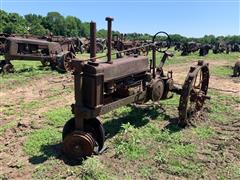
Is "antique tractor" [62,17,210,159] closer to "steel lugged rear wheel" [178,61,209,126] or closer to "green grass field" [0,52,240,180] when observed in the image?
"steel lugged rear wheel" [178,61,209,126]

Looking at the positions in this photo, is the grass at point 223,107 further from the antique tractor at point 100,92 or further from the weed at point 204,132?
the antique tractor at point 100,92

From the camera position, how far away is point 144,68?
7.00 m

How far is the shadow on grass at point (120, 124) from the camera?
214 inches

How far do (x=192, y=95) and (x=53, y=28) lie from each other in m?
75.5

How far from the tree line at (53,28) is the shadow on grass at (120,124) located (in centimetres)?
2634

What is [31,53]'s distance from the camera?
15.3 m

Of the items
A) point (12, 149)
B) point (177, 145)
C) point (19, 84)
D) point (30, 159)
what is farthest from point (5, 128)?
point (19, 84)

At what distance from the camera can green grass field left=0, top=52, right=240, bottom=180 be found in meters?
4.96

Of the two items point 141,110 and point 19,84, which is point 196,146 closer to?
point 141,110

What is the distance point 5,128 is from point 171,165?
3.66 m

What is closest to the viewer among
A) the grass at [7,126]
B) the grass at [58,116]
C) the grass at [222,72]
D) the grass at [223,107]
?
the grass at [7,126]

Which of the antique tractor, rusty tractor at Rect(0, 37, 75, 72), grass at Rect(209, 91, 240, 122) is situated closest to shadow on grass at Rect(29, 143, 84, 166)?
the antique tractor

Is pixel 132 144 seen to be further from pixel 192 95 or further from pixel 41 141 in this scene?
pixel 192 95

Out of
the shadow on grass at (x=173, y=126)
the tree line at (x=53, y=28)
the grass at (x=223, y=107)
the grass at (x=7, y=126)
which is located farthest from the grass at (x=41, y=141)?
the tree line at (x=53, y=28)
